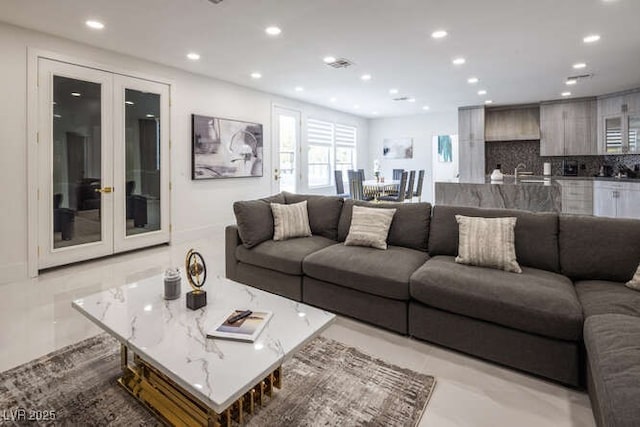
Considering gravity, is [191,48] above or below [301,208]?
above

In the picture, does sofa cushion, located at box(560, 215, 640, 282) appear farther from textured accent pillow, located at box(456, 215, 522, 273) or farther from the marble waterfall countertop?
the marble waterfall countertop

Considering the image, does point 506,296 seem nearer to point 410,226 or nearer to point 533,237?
point 533,237

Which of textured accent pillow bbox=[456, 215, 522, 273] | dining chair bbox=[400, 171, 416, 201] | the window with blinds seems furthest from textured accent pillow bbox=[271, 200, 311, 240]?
the window with blinds

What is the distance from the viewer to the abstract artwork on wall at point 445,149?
9508mm

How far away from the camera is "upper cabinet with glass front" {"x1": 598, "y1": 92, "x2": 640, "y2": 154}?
6633 mm

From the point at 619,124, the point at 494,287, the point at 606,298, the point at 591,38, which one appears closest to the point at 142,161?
the point at 494,287

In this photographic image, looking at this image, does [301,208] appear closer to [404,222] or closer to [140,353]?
[404,222]

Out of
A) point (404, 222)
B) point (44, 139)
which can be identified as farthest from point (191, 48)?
point (404, 222)

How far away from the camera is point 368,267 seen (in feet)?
8.68

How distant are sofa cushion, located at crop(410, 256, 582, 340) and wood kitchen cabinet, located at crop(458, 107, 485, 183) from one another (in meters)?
6.65

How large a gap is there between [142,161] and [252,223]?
100 inches

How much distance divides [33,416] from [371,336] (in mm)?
1954

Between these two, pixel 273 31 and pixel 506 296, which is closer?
pixel 506 296

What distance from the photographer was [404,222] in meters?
3.18
